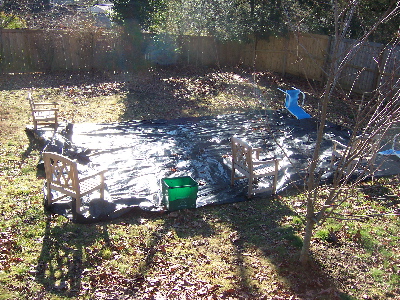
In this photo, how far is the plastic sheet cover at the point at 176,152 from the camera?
227 inches

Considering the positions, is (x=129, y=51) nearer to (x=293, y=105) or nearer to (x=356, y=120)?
(x=293, y=105)

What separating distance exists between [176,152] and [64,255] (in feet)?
11.3

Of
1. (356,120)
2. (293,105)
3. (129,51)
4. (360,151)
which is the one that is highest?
(356,120)

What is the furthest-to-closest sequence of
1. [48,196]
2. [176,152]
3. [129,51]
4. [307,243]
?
[129,51] < [176,152] < [48,196] < [307,243]

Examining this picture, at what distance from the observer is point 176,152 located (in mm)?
7461

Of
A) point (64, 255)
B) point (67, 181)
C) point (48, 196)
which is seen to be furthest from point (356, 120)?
point (48, 196)

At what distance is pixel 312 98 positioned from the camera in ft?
39.6

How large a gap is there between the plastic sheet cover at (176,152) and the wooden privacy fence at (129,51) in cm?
507

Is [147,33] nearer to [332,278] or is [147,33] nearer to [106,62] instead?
[106,62]

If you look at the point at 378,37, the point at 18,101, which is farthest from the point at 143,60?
the point at 378,37

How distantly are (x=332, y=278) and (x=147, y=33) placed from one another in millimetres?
12920

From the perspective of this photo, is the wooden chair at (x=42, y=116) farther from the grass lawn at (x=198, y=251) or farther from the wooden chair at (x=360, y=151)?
the wooden chair at (x=360, y=151)

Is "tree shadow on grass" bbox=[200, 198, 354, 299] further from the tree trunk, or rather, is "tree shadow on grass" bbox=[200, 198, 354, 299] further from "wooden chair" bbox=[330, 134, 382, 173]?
"wooden chair" bbox=[330, 134, 382, 173]

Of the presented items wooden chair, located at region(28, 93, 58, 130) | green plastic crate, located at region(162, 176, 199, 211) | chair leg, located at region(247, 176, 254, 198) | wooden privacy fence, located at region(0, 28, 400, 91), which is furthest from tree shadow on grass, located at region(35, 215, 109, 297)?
wooden privacy fence, located at region(0, 28, 400, 91)
